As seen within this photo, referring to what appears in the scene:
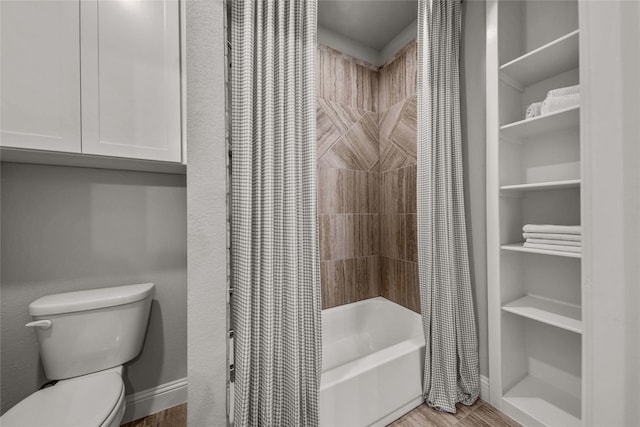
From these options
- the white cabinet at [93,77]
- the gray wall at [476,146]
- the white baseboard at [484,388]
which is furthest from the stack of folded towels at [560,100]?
the white cabinet at [93,77]

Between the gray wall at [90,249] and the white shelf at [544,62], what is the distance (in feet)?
6.81

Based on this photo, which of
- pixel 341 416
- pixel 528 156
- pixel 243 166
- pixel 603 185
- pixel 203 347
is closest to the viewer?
pixel 603 185

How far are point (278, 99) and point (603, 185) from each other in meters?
0.98

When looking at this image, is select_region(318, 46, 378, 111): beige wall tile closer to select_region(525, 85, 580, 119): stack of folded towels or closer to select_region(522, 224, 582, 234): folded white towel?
select_region(525, 85, 580, 119): stack of folded towels

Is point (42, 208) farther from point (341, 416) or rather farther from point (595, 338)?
point (595, 338)

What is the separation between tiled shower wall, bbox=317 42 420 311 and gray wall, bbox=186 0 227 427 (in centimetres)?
127

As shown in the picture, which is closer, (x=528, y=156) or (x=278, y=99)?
(x=278, y=99)

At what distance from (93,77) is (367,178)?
1907mm

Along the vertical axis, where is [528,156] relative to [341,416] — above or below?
above

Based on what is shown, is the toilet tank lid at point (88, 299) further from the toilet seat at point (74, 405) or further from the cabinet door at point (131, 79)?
the cabinet door at point (131, 79)

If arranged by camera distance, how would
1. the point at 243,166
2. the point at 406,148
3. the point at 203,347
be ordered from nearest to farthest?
the point at 203,347, the point at 243,166, the point at 406,148

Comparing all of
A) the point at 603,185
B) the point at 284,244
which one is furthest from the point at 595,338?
the point at 284,244

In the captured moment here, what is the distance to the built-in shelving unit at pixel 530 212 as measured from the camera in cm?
130

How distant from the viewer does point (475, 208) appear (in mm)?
1582
